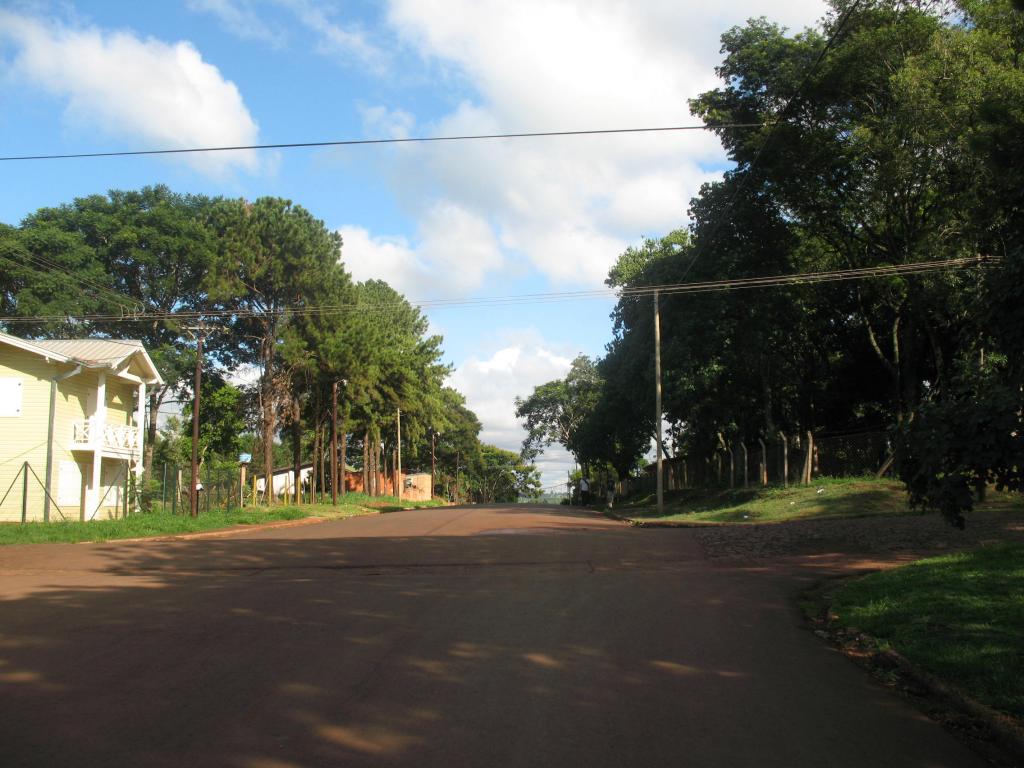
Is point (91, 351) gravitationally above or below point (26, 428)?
above

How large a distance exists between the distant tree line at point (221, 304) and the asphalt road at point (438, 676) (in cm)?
3043

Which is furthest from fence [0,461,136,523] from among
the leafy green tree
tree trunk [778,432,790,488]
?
the leafy green tree

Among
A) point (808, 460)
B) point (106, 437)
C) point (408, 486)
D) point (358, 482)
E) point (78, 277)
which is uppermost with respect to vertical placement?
point (78, 277)

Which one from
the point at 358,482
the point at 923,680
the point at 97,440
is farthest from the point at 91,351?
the point at 358,482

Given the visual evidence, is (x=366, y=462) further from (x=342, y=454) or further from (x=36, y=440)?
(x=36, y=440)

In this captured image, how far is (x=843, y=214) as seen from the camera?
94.2 feet

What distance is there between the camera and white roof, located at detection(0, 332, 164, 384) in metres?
27.9

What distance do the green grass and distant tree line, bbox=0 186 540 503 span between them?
33.2 m

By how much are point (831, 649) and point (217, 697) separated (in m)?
5.26

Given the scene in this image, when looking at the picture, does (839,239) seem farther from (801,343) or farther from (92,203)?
(92,203)

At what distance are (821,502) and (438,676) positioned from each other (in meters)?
18.5

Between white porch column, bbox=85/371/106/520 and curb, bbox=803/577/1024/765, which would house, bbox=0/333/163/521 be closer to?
white porch column, bbox=85/371/106/520

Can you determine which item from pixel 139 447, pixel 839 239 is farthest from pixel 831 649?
pixel 139 447

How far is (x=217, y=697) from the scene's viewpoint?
5.82m
